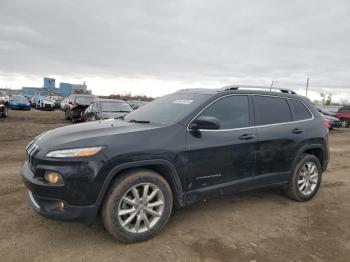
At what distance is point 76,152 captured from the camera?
340 centimetres

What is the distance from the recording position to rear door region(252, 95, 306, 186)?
4.67 m

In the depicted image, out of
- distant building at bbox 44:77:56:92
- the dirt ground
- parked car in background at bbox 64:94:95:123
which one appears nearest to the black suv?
the dirt ground

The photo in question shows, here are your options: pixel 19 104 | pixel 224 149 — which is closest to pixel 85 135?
pixel 224 149

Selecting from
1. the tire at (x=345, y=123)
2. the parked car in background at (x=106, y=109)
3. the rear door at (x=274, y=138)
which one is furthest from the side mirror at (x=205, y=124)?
the tire at (x=345, y=123)

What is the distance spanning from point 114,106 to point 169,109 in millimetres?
7576

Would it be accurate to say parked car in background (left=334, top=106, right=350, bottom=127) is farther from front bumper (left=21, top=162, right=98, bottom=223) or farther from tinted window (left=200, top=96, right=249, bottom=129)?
front bumper (left=21, top=162, right=98, bottom=223)

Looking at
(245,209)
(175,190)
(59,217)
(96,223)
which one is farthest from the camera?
(245,209)

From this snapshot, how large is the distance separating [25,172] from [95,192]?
1007 mm

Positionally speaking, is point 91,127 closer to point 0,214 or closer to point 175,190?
point 175,190

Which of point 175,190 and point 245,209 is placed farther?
point 245,209

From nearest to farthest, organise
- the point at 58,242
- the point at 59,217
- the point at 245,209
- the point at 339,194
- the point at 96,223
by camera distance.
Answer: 1. the point at 59,217
2. the point at 58,242
3. the point at 96,223
4. the point at 245,209
5. the point at 339,194

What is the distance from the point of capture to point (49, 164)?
133 inches

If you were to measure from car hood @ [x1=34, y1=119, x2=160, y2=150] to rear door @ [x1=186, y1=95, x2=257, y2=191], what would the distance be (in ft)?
2.19

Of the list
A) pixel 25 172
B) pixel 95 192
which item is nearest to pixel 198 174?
pixel 95 192
